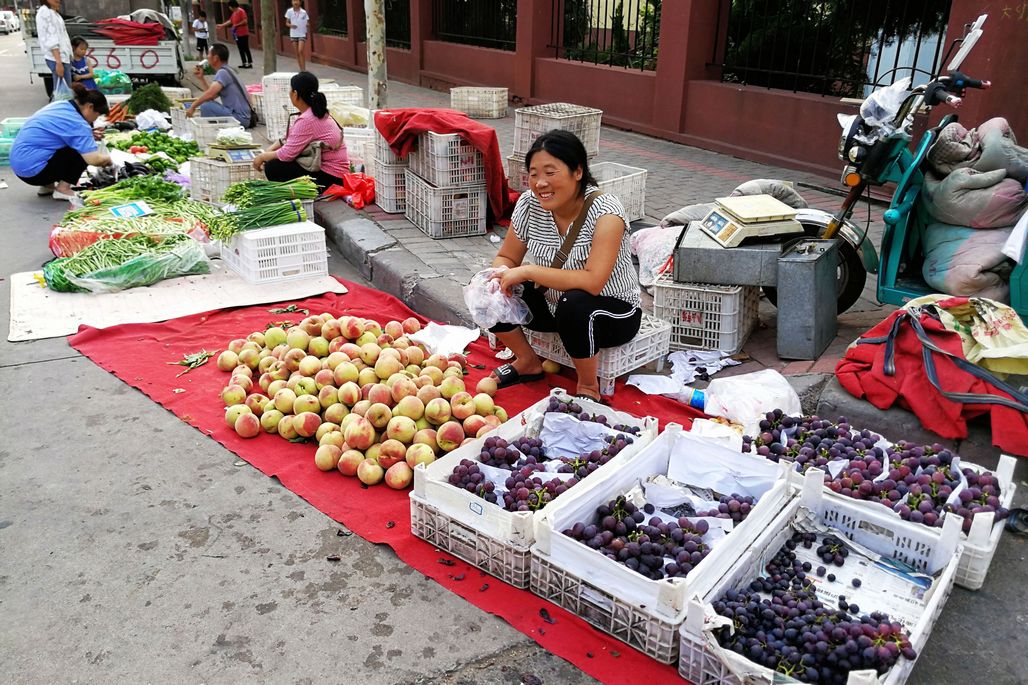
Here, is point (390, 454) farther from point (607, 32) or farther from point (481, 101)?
point (607, 32)

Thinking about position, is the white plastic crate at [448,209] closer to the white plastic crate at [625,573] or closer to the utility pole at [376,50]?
the utility pole at [376,50]

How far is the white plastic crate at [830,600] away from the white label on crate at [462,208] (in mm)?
4383

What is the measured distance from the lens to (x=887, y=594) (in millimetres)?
2869

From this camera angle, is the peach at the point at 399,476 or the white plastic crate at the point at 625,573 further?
the peach at the point at 399,476

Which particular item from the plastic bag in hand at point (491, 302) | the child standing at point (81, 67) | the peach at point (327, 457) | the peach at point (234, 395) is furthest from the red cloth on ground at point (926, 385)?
the child standing at point (81, 67)

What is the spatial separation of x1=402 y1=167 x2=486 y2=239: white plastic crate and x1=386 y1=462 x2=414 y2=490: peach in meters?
3.51

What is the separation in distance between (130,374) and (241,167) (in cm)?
334

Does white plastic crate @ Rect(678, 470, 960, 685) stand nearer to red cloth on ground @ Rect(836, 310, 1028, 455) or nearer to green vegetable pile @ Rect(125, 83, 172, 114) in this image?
red cloth on ground @ Rect(836, 310, 1028, 455)

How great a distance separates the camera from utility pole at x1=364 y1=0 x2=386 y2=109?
30.3 ft

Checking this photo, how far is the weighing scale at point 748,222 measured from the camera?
4625 millimetres

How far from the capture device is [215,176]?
770 cm

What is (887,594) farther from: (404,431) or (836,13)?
(836,13)

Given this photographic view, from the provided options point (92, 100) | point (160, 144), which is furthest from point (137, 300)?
point (160, 144)

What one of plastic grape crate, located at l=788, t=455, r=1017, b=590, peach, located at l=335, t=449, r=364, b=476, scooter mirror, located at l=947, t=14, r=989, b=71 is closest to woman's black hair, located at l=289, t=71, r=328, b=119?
peach, located at l=335, t=449, r=364, b=476
